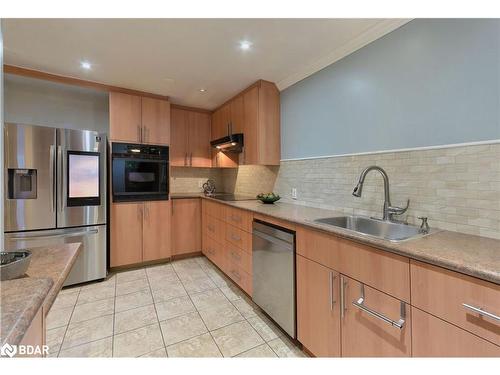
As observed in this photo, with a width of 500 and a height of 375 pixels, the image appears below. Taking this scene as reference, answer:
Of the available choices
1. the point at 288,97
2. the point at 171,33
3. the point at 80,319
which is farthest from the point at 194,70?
the point at 80,319

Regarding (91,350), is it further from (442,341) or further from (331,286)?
(442,341)

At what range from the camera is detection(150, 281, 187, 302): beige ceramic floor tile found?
2.23 m

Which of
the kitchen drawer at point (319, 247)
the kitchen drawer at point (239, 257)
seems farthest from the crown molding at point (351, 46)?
the kitchen drawer at point (239, 257)

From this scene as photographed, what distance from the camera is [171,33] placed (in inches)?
67.4

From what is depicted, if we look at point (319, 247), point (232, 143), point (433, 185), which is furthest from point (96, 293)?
point (433, 185)

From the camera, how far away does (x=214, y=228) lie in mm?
2879

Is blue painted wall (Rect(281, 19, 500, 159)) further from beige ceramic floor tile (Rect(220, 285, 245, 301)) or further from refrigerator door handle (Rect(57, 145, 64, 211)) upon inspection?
refrigerator door handle (Rect(57, 145, 64, 211))

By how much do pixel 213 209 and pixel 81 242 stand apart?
1.40 meters

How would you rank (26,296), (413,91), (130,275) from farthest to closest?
(130,275), (413,91), (26,296)

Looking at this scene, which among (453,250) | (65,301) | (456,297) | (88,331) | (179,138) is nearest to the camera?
(456,297)

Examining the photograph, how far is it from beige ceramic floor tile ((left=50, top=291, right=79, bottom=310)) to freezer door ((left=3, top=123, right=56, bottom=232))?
72cm

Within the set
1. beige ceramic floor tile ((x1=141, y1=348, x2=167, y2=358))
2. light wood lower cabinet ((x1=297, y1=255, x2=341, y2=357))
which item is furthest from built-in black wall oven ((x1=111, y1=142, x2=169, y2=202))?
light wood lower cabinet ((x1=297, y1=255, x2=341, y2=357))

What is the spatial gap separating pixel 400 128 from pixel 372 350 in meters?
1.35

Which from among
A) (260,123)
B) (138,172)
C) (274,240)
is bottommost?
(274,240)
